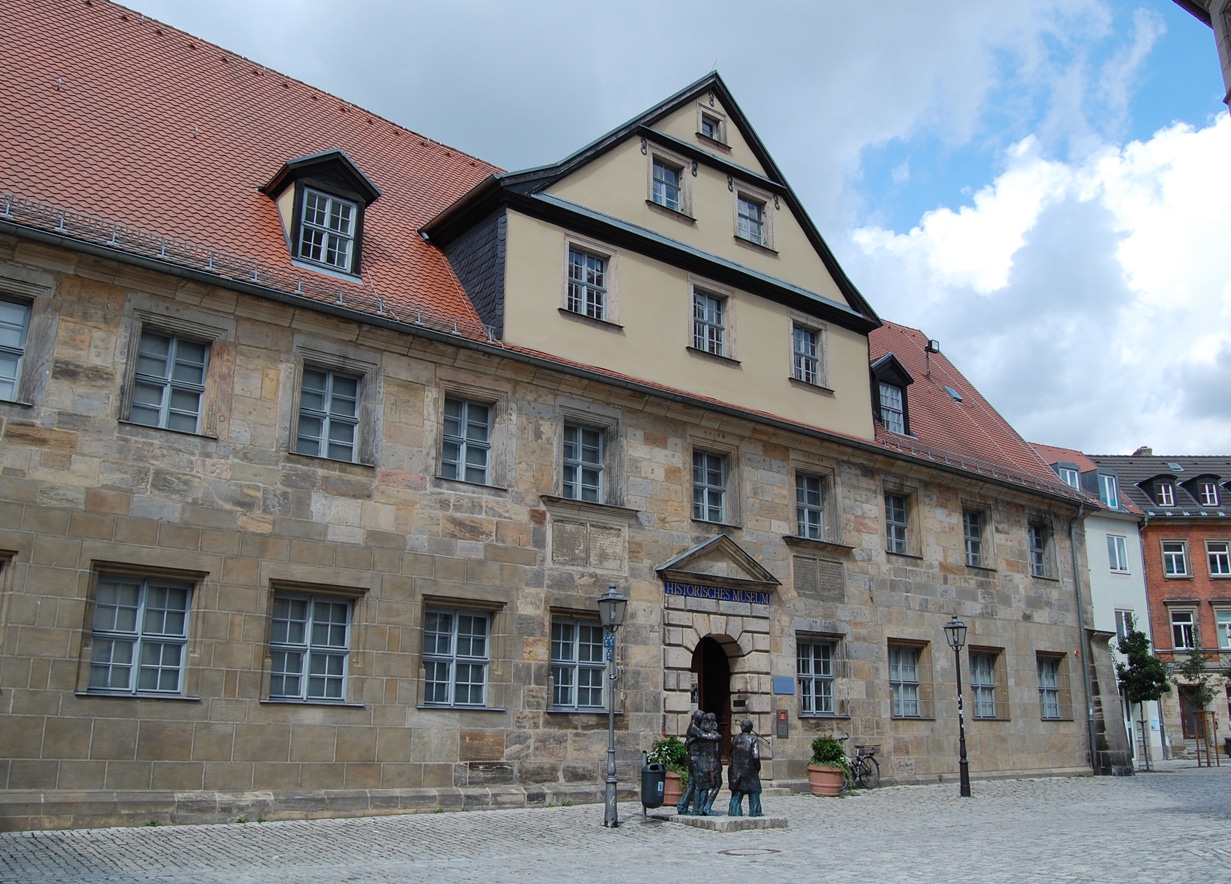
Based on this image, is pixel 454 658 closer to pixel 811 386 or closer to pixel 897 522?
pixel 811 386

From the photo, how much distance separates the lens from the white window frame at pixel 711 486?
21000 millimetres

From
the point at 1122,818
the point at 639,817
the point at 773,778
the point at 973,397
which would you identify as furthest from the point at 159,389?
the point at 973,397

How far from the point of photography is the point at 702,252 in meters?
22.2

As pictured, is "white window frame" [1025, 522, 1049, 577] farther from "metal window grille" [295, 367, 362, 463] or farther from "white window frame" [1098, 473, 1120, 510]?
"metal window grille" [295, 367, 362, 463]

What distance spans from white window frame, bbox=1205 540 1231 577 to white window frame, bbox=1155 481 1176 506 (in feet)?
8.33

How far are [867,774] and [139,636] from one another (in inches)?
544

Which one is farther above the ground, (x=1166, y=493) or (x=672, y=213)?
(x=1166, y=493)

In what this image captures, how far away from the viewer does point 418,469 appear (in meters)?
17.0

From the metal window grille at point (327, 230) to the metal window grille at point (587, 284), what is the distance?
3959 mm

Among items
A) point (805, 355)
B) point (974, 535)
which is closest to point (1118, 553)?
point (974, 535)

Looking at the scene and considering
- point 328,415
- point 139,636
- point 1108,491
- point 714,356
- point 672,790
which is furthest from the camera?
point 1108,491

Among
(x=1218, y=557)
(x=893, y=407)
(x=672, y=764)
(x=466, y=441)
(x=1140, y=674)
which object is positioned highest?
(x=1218, y=557)

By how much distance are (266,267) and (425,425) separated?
3.23m

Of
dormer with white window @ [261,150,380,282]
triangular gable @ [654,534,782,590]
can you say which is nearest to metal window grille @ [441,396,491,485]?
dormer with white window @ [261,150,380,282]
